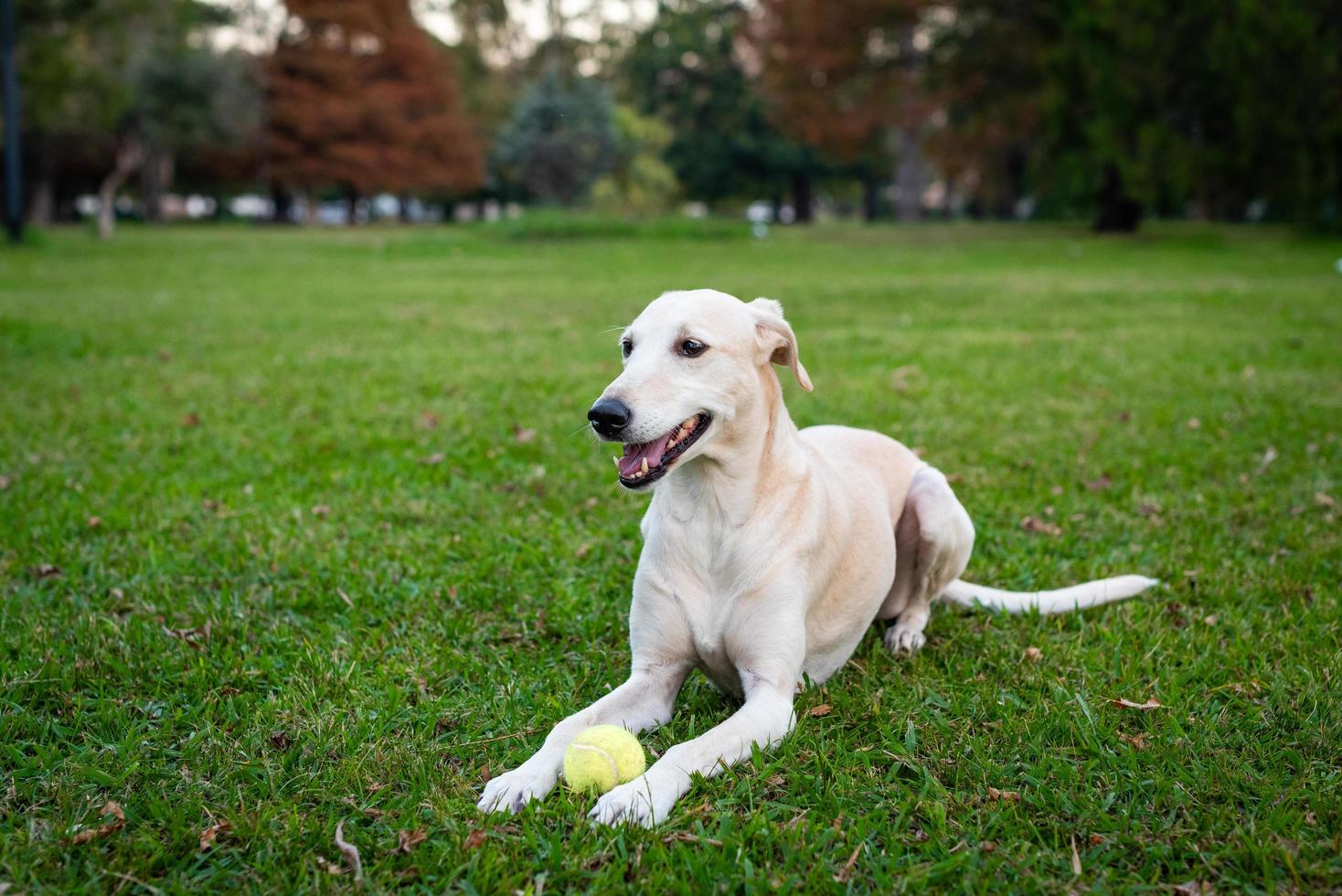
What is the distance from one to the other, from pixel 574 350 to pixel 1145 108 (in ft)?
77.2

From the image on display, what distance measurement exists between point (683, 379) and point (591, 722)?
3.65 ft

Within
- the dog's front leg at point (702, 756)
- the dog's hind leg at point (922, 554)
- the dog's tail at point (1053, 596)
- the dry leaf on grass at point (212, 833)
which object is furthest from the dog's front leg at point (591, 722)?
the dog's tail at point (1053, 596)

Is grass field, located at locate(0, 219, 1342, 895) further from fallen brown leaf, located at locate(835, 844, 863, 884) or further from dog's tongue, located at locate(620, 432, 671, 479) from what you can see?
dog's tongue, located at locate(620, 432, 671, 479)

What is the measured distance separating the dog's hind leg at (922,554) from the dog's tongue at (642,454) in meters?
1.46

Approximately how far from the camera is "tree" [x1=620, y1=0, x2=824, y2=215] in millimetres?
Result: 54406

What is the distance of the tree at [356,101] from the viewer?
163ft

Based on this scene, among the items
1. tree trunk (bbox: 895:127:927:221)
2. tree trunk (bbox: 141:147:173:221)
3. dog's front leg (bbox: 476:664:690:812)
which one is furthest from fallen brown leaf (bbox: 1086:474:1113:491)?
tree trunk (bbox: 141:147:173:221)

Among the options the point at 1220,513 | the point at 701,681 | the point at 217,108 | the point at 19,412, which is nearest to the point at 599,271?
the point at 19,412

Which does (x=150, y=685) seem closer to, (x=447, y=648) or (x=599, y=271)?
(x=447, y=648)

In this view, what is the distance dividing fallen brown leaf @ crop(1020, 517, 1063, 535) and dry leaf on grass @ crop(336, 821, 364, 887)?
4038mm

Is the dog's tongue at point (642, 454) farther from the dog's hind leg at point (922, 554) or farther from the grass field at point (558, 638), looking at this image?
the dog's hind leg at point (922, 554)

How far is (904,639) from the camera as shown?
4164 millimetres

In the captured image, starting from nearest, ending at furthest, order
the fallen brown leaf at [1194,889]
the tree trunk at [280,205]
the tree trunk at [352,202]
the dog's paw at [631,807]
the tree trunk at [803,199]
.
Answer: the fallen brown leaf at [1194,889] → the dog's paw at [631,807] → the tree trunk at [352,202] → the tree trunk at [280,205] → the tree trunk at [803,199]

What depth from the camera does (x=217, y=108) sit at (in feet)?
153
